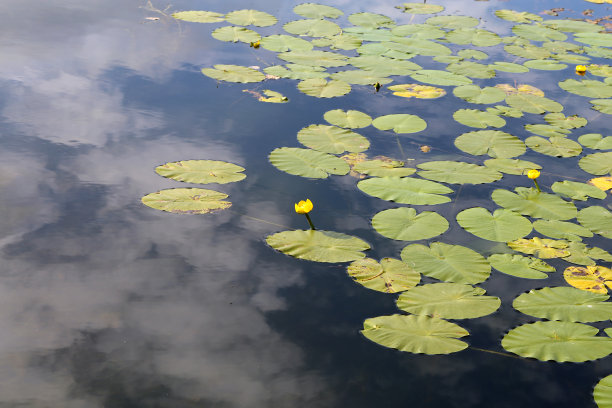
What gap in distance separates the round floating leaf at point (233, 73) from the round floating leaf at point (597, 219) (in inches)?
106

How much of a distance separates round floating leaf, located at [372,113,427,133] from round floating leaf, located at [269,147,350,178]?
2.20ft

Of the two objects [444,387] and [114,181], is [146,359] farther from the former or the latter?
[114,181]

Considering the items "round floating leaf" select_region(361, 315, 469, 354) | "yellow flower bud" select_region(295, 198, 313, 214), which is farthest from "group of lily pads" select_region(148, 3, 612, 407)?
"yellow flower bud" select_region(295, 198, 313, 214)

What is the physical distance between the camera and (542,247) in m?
2.96

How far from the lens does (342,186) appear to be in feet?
11.4

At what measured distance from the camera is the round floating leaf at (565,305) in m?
2.51

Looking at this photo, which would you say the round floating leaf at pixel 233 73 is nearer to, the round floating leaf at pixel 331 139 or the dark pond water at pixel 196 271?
the dark pond water at pixel 196 271

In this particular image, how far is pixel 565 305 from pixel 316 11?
478cm

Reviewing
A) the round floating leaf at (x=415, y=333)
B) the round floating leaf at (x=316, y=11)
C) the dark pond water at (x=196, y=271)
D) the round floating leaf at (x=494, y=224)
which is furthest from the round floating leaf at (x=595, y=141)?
the round floating leaf at (x=316, y=11)

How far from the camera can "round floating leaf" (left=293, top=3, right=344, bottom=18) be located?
6.38 meters

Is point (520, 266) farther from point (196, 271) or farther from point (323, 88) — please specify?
point (323, 88)

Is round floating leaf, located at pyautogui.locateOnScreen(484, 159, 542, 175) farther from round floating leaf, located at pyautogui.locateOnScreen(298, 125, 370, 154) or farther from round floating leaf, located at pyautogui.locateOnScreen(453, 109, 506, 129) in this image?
round floating leaf, located at pyautogui.locateOnScreen(298, 125, 370, 154)

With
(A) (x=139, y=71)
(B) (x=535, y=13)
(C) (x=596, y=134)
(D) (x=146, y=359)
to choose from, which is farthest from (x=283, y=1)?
(D) (x=146, y=359)

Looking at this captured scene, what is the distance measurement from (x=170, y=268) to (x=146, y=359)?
58 centimetres
